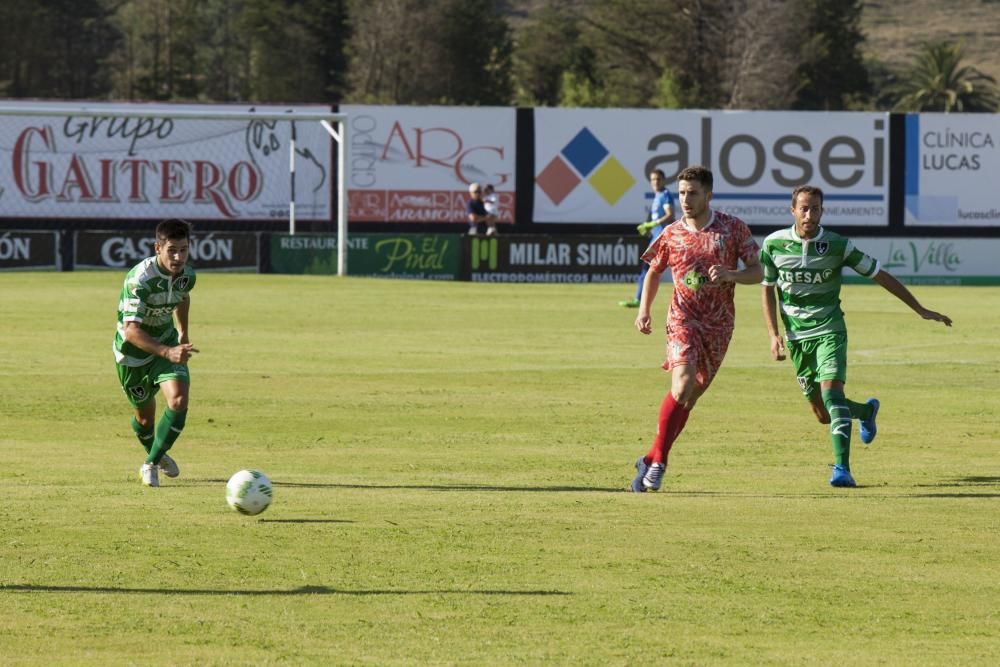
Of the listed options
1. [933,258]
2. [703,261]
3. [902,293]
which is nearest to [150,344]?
[703,261]

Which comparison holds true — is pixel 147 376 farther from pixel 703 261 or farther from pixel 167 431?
pixel 703 261

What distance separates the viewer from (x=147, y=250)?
38.2 metres

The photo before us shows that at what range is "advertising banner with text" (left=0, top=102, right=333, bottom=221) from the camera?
4534 cm

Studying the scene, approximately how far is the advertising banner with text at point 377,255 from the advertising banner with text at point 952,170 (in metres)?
15.7

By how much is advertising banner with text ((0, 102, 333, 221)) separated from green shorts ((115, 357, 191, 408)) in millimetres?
33679

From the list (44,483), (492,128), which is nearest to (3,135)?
(492,128)

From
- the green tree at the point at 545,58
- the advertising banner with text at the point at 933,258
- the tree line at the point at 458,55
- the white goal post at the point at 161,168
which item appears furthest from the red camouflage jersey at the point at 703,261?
the green tree at the point at 545,58

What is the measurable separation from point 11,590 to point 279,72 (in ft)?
330

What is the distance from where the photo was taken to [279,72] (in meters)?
106

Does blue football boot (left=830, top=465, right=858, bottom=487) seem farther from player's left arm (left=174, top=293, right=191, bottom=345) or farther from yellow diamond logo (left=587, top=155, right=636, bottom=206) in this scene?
yellow diamond logo (left=587, top=155, right=636, bottom=206)

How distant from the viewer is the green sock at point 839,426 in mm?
11750

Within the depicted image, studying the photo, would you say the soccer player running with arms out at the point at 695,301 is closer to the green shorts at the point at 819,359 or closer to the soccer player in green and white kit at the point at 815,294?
the soccer player in green and white kit at the point at 815,294

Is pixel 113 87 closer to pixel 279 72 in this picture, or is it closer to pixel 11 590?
pixel 279 72

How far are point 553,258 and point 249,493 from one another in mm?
30292
